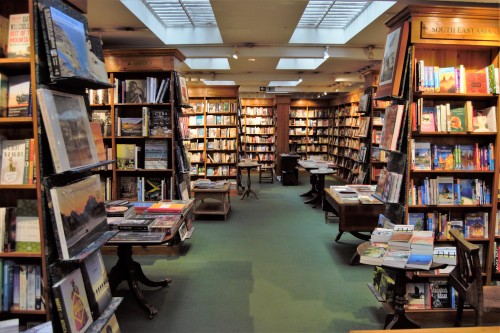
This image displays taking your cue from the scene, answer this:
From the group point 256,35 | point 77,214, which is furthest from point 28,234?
point 256,35

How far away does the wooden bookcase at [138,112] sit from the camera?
469cm

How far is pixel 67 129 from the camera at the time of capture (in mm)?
1897

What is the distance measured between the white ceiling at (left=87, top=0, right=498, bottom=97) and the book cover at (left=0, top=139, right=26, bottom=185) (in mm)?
2625

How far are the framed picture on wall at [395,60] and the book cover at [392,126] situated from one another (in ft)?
0.52

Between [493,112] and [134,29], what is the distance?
4340 millimetres

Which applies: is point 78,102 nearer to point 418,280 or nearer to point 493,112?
point 418,280

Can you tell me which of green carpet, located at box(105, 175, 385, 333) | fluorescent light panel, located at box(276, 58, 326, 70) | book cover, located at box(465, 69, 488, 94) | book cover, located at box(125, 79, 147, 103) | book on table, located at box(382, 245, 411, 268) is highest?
fluorescent light panel, located at box(276, 58, 326, 70)

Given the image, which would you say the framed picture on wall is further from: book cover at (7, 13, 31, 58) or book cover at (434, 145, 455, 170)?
book cover at (7, 13, 31, 58)

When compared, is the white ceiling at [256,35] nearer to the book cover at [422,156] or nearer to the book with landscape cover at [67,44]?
the book cover at [422,156]

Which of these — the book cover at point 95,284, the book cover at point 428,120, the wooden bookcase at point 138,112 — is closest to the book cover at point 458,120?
the book cover at point 428,120

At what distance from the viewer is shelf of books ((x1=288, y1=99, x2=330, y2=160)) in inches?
516

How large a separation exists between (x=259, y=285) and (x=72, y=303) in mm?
2107

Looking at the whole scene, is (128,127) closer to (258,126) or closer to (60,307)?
(60,307)

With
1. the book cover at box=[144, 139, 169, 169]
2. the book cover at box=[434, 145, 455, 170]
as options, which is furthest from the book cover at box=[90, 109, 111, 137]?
the book cover at box=[434, 145, 455, 170]
